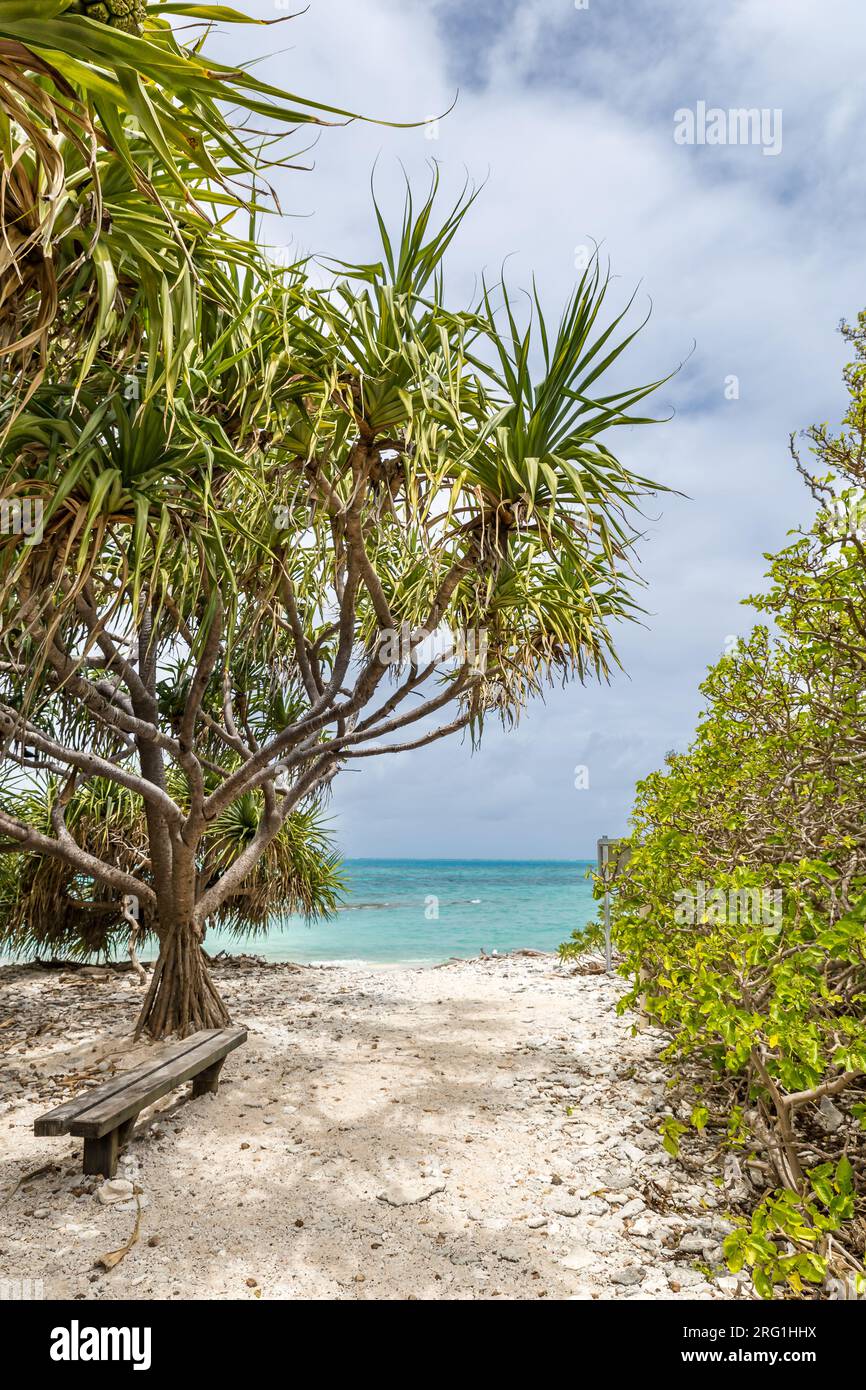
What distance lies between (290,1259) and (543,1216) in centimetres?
91

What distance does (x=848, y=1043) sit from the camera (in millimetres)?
2227

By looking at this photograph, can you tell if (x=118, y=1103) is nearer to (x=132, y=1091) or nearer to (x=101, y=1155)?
(x=132, y=1091)

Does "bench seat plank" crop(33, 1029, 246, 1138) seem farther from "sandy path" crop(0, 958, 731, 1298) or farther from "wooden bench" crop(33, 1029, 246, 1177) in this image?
"sandy path" crop(0, 958, 731, 1298)

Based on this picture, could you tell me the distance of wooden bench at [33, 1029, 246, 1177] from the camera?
2857mm

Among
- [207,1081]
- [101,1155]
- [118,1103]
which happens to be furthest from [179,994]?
[118,1103]

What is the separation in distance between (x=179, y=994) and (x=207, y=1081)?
853mm

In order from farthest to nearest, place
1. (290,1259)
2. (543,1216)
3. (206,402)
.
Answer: (206,402) → (543,1216) → (290,1259)

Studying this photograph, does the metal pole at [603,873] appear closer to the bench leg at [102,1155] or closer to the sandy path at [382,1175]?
the sandy path at [382,1175]

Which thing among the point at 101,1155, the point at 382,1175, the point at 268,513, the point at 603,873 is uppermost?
the point at 268,513

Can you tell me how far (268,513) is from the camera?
4238mm

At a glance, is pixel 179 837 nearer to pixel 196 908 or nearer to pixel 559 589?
pixel 196 908

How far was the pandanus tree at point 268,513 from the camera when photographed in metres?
3.07

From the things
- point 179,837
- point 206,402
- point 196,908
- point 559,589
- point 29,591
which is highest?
point 206,402
